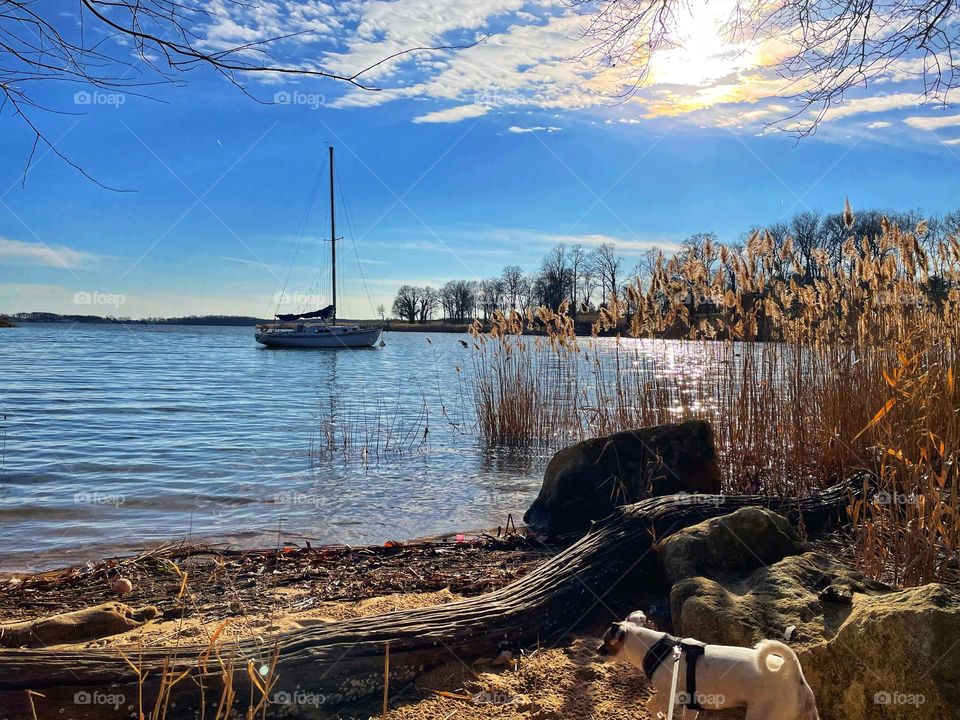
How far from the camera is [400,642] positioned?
299 cm

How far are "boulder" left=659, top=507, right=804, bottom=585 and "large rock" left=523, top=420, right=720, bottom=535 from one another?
2179 millimetres

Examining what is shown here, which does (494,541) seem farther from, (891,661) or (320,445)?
(320,445)

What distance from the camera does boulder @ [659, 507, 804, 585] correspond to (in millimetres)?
3531

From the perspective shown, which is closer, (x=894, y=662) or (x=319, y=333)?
(x=894, y=662)

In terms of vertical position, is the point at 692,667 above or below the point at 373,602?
above

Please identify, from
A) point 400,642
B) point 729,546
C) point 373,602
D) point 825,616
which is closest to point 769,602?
point 825,616

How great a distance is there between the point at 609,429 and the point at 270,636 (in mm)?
6348

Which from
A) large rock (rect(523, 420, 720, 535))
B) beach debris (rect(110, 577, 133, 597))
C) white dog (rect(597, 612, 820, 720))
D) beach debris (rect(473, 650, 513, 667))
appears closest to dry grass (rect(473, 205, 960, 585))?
large rock (rect(523, 420, 720, 535))

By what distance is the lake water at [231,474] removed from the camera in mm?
6434

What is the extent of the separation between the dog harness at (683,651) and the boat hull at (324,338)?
48.8 m

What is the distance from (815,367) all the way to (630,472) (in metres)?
2.29

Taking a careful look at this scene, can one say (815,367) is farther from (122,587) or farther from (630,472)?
(122,587)

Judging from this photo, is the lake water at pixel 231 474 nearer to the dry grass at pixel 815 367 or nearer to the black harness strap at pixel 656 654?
the dry grass at pixel 815 367

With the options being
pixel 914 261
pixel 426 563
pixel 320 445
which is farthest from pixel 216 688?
pixel 320 445
